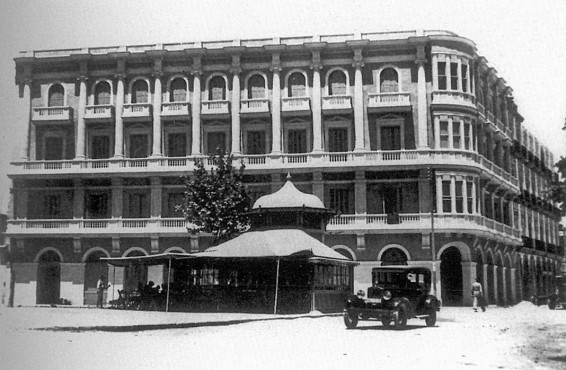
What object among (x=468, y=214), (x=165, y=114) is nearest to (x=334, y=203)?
(x=468, y=214)

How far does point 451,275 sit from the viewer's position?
4228cm

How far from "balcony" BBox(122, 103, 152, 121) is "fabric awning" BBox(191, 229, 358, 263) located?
49.5 ft

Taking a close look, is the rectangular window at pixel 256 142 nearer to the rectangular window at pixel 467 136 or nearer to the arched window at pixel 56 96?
the rectangular window at pixel 467 136

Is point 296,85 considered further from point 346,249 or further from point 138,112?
point 346,249

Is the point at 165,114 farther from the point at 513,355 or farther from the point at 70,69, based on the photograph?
the point at 513,355

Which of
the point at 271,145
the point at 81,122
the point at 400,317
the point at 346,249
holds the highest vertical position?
the point at 81,122

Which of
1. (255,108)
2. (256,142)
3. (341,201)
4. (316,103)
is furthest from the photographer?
(256,142)

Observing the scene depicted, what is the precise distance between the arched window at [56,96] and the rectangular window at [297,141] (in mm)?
13707

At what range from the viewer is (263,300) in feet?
99.3

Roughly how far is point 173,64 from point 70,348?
98.1 feet

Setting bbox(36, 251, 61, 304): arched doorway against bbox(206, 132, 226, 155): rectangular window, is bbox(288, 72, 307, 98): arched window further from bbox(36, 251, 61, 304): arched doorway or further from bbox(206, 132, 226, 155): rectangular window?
bbox(36, 251, 61, 304): arched doorway

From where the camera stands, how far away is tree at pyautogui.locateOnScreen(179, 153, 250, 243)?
39031 millimetres

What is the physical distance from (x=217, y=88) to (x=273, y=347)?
2890 cm

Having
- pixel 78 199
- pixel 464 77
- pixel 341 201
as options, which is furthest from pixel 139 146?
pixel 464 77
